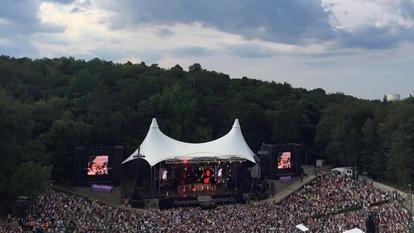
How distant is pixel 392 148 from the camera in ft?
154

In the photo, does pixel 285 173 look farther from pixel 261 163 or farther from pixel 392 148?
pixel 392 148

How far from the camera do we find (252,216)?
3366cm

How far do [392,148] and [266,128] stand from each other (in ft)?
48.1

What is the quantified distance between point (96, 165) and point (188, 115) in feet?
47.3

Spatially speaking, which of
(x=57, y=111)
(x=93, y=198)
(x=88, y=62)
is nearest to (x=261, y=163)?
(x=93, y=198)

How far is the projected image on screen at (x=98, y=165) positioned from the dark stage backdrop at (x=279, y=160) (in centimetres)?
1265

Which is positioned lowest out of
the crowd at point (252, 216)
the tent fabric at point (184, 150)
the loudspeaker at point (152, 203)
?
the loudspeaker at point (152, 203)

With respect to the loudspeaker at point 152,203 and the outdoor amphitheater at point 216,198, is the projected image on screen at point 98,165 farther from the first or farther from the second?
the loudspeaker at point 152,203

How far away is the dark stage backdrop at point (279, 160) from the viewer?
45812 millimetres

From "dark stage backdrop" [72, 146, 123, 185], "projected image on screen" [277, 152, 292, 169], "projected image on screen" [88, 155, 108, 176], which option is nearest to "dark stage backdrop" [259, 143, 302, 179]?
"projected image on screen" [277, 152, 292, 169]

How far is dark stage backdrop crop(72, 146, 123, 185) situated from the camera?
40719 mm

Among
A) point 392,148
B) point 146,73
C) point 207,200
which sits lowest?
point 207,200

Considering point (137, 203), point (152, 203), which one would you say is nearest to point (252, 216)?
point (152, 203)

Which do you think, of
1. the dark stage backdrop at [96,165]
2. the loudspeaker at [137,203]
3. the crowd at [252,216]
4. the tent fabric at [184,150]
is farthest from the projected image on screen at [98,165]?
the crowd at [252,216]
